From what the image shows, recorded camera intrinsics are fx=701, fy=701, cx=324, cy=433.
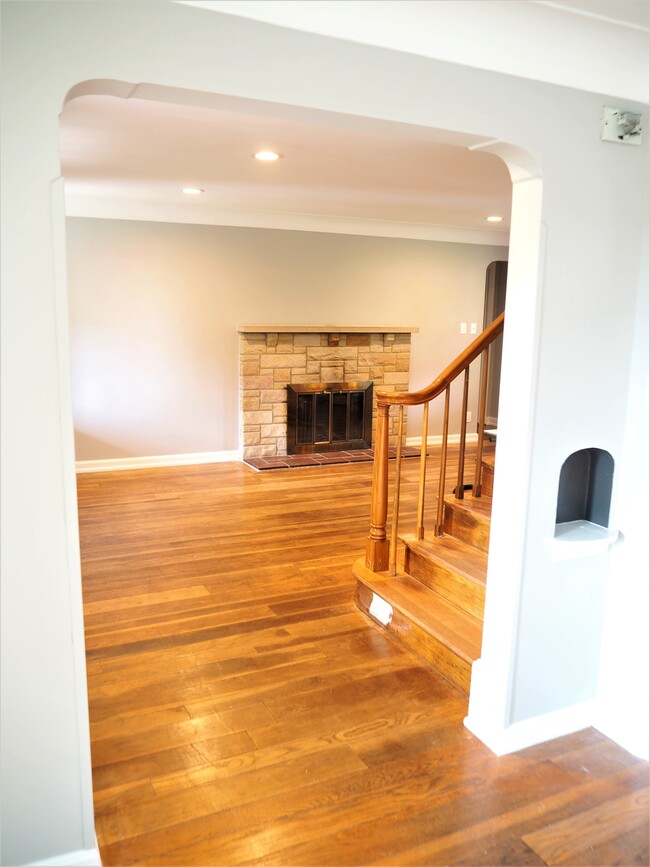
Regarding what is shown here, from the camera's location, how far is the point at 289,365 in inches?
265

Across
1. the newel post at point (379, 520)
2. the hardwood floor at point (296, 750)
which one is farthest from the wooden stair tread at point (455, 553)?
the hardwood floor at point (296, 750)

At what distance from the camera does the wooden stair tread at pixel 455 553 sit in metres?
3.08

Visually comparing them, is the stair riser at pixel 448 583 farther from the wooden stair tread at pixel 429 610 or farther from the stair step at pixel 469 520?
the stair step at pixel 469 520

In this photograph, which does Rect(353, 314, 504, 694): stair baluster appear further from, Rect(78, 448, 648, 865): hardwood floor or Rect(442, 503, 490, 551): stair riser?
Rect(78, 448, 648, 865): hardwood floor

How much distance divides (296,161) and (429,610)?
105 inches

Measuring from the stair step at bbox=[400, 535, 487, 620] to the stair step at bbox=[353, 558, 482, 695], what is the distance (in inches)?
1.5

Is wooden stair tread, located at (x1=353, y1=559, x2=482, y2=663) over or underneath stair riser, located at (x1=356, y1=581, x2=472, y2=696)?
over

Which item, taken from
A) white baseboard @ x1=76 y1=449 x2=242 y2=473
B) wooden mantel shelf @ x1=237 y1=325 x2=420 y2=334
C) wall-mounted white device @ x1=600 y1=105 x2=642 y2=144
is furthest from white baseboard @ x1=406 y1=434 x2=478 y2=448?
wall-mounted white device @ x1=600 y1=105 x2=642 y2=144

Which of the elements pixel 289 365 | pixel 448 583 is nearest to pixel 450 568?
pixel 448 583

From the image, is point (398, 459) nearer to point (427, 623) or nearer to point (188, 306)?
point (427, 623)

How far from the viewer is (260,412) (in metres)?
Result: 6.69

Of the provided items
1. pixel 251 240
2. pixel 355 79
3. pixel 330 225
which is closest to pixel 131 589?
pixel 355 79

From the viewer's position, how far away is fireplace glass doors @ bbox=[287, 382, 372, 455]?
6.84m

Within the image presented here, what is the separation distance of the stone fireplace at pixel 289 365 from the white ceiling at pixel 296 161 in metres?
1.01
